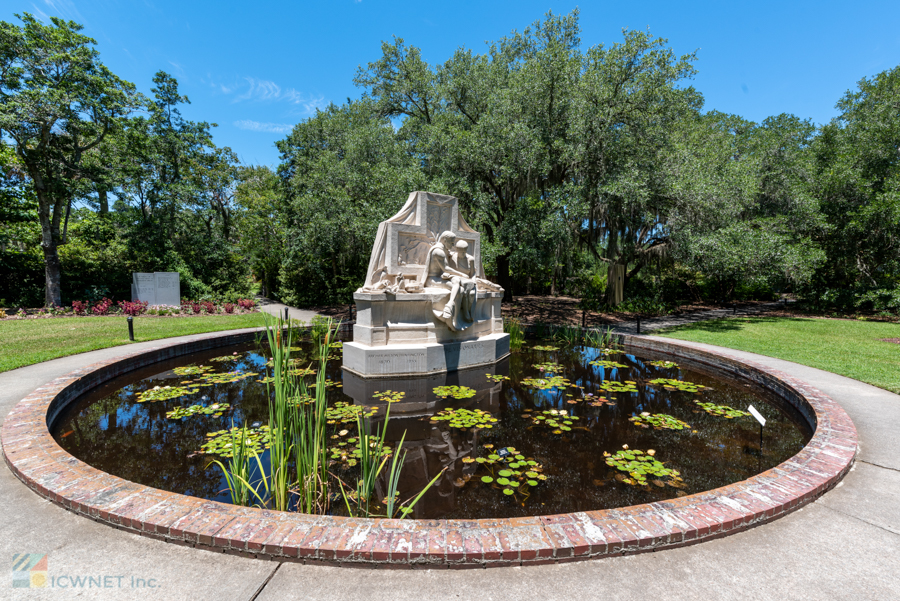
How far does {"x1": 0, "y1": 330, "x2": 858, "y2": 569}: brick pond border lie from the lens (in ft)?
7.04

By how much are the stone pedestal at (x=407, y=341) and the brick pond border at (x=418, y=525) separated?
12.8 feet

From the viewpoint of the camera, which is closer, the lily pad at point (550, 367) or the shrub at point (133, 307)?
the lily pad at point (550, 367)

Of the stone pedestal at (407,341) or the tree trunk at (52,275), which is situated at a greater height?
the tree trunk at (52,275)

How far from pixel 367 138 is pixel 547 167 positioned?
8.31 metres

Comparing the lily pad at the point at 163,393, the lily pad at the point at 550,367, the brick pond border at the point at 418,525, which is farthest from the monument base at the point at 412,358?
the brick pond border at the point at 418,525

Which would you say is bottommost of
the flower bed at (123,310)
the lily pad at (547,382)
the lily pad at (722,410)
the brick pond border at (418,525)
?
the lily pad at (722,410)

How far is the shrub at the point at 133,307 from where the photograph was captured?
14.5 meters

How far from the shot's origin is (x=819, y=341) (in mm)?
10289

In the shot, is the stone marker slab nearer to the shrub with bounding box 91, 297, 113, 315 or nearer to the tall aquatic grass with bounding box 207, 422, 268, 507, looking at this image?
the shrub with bounding box 91, 297, 113, 315

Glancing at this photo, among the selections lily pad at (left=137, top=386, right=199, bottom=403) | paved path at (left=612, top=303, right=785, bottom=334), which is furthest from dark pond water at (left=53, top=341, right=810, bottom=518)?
paved path at (left=612, top=303, right=785, bottom=334)

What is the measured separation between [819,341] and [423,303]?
10818 millimetres

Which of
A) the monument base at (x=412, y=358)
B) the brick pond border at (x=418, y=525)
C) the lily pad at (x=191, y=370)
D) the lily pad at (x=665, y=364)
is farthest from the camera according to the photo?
the lily pad at (x=665, y=364)

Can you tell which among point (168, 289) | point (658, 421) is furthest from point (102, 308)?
point (658, 421)

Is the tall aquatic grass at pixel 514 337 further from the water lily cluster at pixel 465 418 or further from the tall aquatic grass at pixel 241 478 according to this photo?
the tall aquatic grass at pixel 241 478
